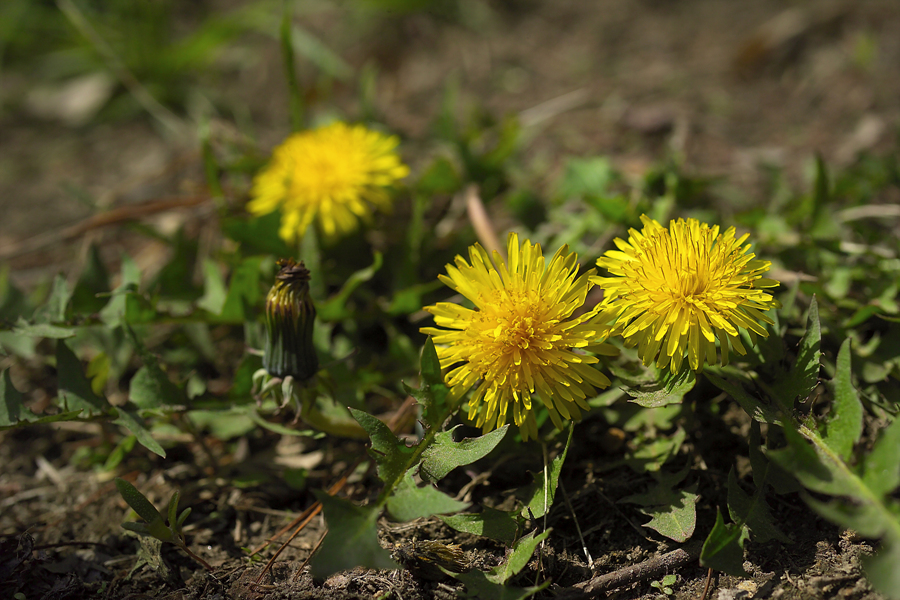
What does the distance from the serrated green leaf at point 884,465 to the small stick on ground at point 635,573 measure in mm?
449

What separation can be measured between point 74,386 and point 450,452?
1.23m

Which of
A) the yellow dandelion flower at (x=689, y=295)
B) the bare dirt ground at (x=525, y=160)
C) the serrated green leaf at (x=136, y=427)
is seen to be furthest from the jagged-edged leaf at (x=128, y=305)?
the yellow dandelion flower at (x=689, y=295)

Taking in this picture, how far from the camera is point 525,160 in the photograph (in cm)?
309

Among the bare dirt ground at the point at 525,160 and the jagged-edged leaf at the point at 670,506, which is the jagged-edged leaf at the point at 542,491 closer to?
the bare dirt ground at the point at 525,160

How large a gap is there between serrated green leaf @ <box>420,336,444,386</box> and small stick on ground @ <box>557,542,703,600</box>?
2.02 ft

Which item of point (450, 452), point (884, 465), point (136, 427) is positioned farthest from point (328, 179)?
point (884, 465)

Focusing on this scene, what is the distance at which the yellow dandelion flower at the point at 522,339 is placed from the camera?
1.43 meters

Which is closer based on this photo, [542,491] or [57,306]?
[542,491]

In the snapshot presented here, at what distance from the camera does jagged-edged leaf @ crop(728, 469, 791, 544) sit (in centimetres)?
143

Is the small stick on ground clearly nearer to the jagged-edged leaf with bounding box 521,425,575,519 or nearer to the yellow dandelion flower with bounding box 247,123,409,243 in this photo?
the jagged-edged leaf with bounding box 521,425,575,519

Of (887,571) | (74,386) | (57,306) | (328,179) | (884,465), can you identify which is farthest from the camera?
(328,179)

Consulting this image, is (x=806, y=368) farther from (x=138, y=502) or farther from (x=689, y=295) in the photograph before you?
(x=138, y=502)

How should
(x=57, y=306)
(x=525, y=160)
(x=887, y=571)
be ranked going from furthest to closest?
(x=525, y=160), (x=57, y=306), (x=887, y=571)

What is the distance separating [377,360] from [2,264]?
2150 mm
